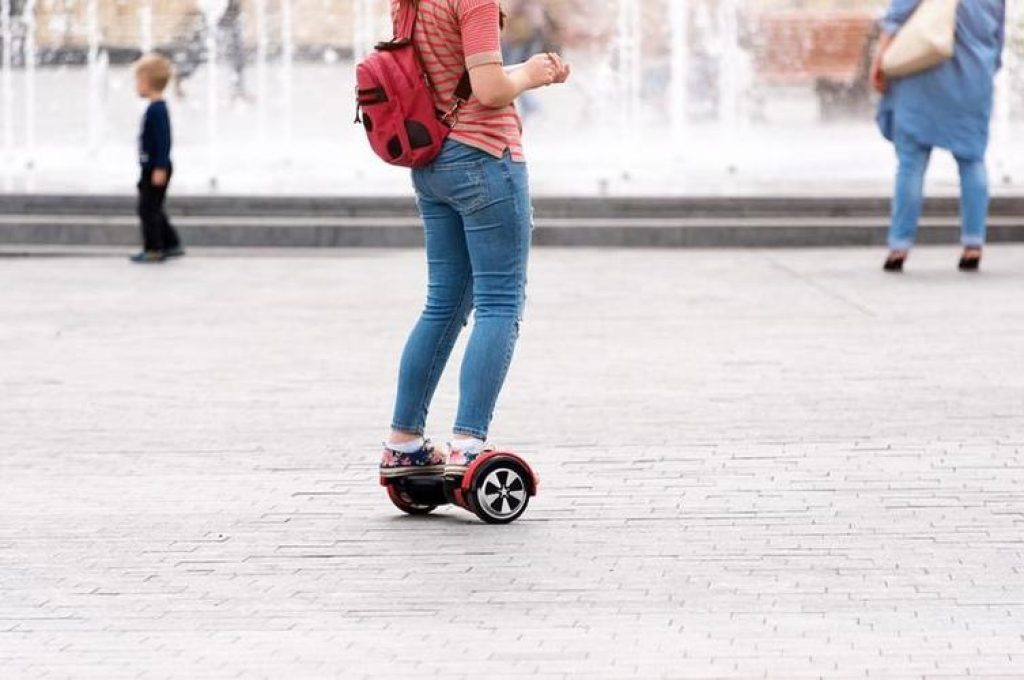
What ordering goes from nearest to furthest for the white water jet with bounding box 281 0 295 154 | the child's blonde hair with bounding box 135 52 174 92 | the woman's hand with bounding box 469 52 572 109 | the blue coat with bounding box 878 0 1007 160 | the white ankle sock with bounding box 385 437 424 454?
1. the woman's hand with bounding box 469 52 572 109
2. the white ankle sock with bounding box 385 437 424 454
3. the blue coat with bounding box 878 0 1007 160
4. the child's blonde hair with bounding box 135 52 174 92
5. the white water jet with bounding box 281 0 295 154

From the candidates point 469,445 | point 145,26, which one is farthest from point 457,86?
point 145,26

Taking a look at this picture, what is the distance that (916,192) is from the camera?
42.3 feet

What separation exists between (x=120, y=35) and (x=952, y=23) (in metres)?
16.3

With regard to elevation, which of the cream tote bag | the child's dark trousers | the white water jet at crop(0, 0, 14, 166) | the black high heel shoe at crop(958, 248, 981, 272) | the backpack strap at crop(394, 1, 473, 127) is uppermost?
the backpack strap at crop(394, 1, 473, 127)

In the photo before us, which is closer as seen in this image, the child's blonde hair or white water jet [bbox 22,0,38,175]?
the child's blonde hair

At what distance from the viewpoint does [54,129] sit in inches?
969

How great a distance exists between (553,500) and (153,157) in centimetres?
831

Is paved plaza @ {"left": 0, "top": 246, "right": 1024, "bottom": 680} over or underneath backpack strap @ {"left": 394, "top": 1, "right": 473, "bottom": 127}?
underneath

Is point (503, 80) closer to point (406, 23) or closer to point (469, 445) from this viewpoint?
point (406, 23)

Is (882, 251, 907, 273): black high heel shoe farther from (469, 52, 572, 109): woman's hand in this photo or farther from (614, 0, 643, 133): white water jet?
(614, 0, 643, 133): white water jet

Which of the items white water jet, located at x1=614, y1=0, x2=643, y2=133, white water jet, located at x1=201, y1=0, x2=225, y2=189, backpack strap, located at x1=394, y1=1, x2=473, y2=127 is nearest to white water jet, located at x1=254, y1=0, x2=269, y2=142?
white water jet, located at x1=201, y1=0, x2=225, y2=189

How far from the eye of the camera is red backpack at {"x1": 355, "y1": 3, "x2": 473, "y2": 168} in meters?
6.09

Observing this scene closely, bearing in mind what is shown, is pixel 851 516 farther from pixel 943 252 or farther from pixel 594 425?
pixel 943 252

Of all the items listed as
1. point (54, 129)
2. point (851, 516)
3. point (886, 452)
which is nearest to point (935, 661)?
point (851, 516)
